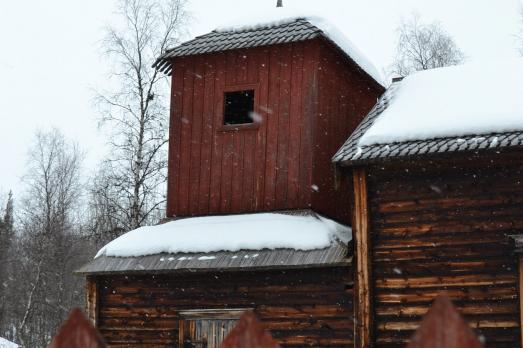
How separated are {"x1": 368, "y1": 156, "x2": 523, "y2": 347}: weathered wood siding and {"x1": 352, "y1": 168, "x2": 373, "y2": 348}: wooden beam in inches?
4.9

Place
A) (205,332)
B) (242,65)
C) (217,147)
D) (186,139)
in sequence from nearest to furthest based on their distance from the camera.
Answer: (205,332), (217,147), (242,65), (186,139)

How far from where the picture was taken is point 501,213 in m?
9.77

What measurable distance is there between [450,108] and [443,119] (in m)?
0.57

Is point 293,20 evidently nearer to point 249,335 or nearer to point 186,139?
point 186,139

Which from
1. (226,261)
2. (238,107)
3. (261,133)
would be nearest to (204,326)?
(226,261)

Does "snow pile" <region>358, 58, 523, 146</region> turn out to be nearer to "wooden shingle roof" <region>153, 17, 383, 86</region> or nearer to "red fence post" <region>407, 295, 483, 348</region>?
"wooden shingle roof" <region>153, 17, 383, 86</region>

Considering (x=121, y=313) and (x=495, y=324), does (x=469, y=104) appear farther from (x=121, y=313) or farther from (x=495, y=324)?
(x=121, y=313)

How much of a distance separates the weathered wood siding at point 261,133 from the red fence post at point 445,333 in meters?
11.9

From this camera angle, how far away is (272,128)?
44.0 ft

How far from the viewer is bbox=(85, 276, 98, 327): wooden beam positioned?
12922 millimetres

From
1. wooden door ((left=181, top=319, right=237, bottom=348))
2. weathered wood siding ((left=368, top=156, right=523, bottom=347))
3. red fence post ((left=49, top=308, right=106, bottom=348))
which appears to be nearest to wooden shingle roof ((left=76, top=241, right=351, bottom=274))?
weathered wood siding ((left=368, top=156, right=523, bottom=347))

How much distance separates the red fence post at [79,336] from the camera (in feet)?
3.34

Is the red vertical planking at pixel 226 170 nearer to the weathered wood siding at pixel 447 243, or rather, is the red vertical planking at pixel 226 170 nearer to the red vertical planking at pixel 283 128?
the red vertical planking at pixel 283 128

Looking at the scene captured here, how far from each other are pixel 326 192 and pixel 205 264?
2982 mm
